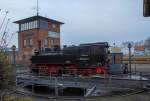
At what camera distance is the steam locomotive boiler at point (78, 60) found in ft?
81.6

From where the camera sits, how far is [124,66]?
94.3ft

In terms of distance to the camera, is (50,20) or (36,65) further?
(50,20)

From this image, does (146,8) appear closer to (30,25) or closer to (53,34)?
(30,25)

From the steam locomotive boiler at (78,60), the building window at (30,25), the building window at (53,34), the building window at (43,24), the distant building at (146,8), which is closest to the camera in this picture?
the distant building at (146,8)

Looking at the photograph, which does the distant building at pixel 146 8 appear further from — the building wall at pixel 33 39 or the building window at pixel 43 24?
the building window at pixel 43 24

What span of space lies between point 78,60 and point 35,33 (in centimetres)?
2918

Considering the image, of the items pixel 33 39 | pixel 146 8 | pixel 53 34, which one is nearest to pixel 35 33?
pixel 33 39

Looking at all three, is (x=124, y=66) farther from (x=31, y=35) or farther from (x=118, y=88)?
(x=31, y=35)

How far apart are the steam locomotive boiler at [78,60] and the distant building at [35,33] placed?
2466 centimetres

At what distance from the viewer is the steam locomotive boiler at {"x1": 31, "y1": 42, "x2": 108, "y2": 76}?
24.9 metres

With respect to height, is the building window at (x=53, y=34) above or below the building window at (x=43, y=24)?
below

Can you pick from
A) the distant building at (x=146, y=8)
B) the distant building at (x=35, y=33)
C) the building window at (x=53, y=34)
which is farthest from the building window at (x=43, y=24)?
the distant building at (x=146, y=8)

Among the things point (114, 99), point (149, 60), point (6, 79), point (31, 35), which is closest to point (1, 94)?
point (6, 79)

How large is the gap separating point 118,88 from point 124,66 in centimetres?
1218
